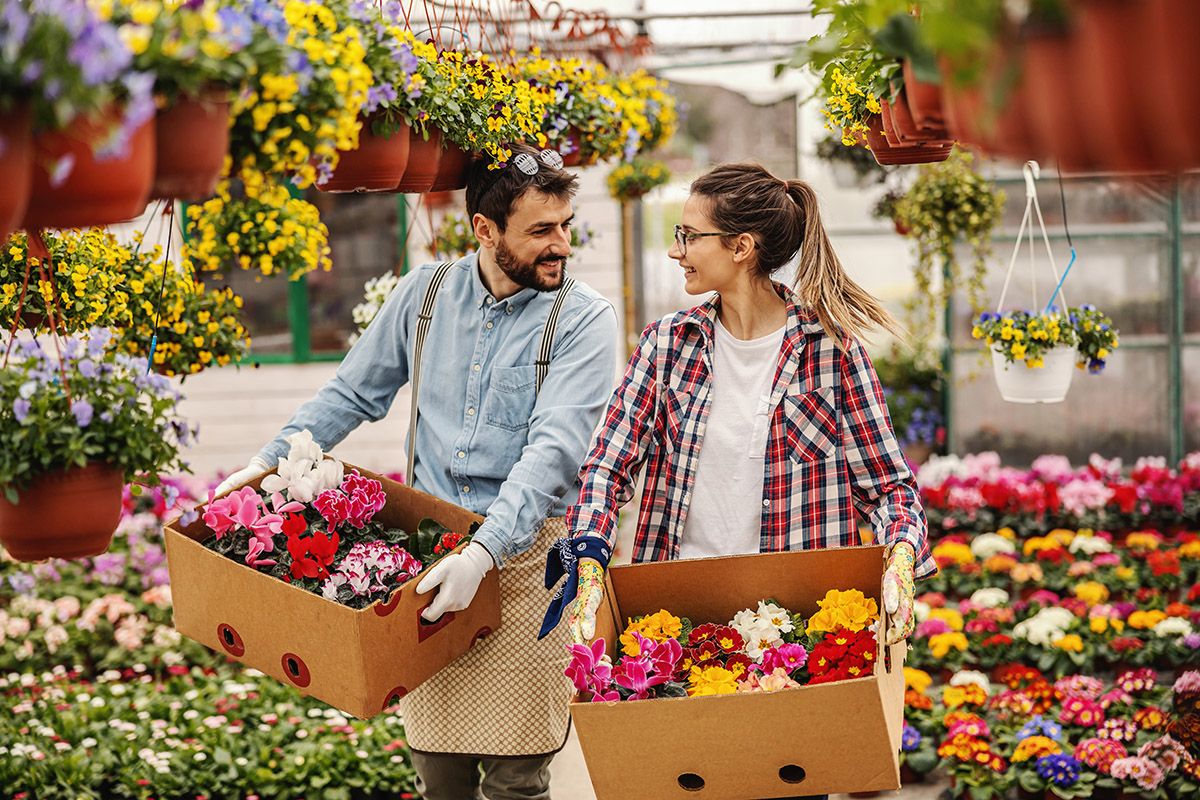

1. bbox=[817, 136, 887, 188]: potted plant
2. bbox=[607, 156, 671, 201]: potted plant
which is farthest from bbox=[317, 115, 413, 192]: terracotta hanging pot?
bbox=[817, 136, 887, 188]: potted plant

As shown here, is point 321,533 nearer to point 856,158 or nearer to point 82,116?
point 82,116

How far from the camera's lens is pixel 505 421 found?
2.89 meters

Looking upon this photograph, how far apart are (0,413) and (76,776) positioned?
2114 mm

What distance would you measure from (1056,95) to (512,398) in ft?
5.85

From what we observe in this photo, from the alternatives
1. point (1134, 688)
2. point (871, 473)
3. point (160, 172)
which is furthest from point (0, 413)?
point (1134, 688)

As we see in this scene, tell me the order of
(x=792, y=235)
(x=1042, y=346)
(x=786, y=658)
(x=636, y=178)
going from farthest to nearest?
1. (x=636, y=178)
2. (x=1042, y=346)
3. (x=792, y=235)
4. (x=786, y=658)

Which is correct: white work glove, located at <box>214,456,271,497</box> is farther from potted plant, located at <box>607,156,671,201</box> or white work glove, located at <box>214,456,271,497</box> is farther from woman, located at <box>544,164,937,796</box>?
potted plant, located at <box>607,156,671,201</box>

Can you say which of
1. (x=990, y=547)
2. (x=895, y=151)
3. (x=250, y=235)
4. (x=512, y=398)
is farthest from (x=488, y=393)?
(x=990, y=547)

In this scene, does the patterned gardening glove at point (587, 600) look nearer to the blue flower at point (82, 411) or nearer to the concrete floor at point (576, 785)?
the blue flower at point (82, 411)

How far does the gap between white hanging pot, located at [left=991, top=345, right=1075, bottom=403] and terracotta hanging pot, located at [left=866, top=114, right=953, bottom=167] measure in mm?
2209

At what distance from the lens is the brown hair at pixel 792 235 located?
8.66ft

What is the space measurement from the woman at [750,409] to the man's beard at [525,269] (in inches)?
12.4

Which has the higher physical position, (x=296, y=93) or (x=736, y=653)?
(x=296, y=93)

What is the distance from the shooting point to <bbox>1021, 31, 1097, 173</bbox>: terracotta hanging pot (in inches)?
48.6
